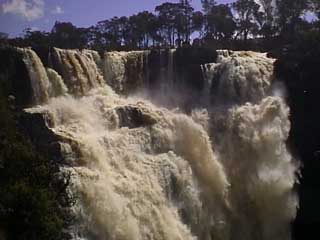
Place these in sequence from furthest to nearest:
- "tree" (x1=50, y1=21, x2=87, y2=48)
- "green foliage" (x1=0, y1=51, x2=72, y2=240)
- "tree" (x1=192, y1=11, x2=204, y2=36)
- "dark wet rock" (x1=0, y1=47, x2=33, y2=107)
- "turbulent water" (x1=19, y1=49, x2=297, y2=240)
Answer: "tree" (x1=192, y1=11, x2=204, y2=36) → "tree" (x1=50, y1=21, x2=87, y2=48) → "dark wet rock" (x1=0, y1=47, x2=33, y2=107) → "turbulent water" (x1=19, y1=49, x2=297, y2=240) → "green foliage" (x1=0, y1=51, x2=72, y2=240)

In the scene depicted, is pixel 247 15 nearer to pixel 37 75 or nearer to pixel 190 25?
pixel 190 25

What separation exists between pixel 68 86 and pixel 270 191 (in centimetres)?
1052

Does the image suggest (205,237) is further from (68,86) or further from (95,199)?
(68,86)

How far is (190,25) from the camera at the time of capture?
5253cm

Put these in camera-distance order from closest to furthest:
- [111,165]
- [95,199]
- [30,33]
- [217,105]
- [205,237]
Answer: [95,199]
[111,165]
[205,237]
[217,105]
[30,33]

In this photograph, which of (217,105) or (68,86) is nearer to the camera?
(68,86)

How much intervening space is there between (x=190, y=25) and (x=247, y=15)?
17.8 ft

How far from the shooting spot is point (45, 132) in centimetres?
2081

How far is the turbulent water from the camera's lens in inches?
821

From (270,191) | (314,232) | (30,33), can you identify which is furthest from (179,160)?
(30,33)

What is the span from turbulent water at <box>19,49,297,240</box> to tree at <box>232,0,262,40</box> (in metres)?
21.9

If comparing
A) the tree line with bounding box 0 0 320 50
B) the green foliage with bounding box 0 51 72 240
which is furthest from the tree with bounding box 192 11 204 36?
the green foliage with bounding box 0 51 72 240

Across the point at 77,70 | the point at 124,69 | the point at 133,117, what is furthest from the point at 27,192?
the point at 124,69

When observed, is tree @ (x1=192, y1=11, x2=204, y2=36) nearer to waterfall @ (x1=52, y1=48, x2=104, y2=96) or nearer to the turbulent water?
the turbulent water
